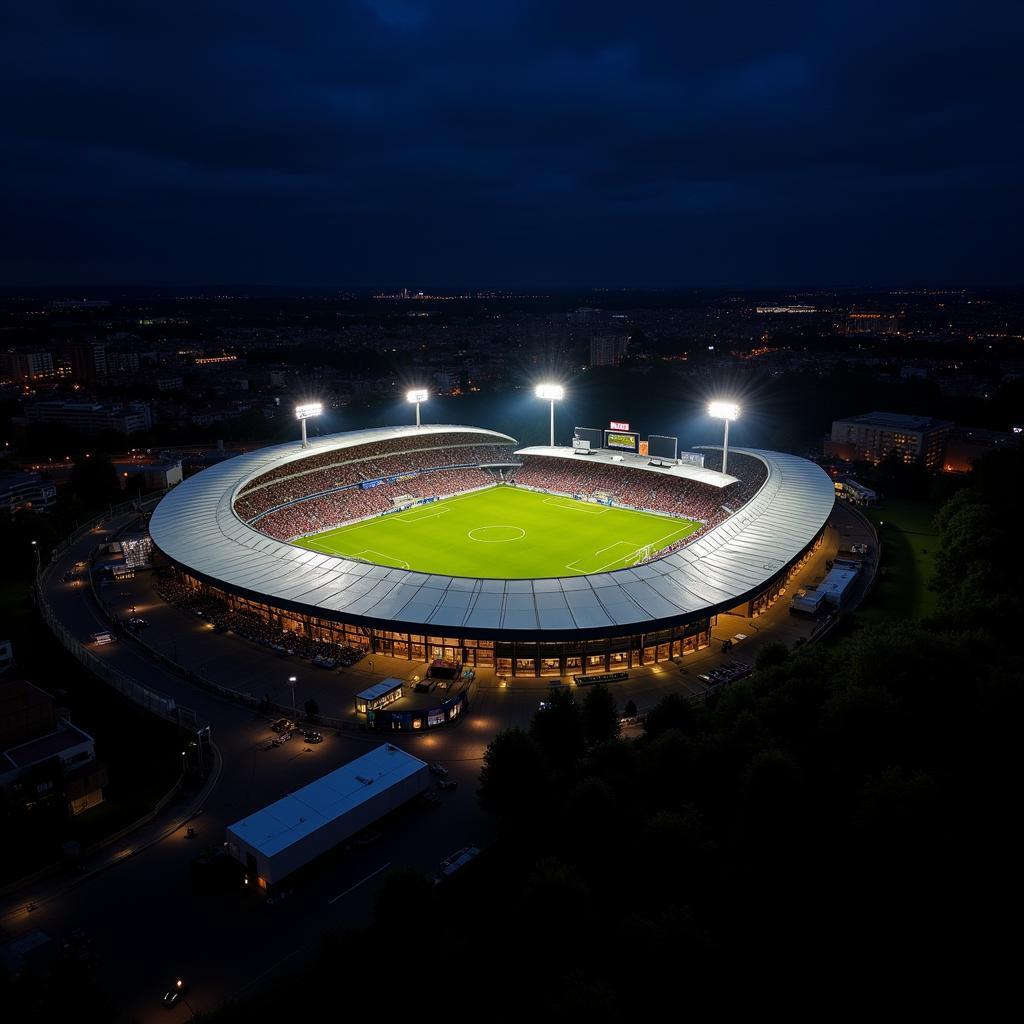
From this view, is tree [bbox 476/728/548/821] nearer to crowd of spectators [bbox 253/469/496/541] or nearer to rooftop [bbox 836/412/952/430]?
crowd of spectators [bbox 253/469/496/541]

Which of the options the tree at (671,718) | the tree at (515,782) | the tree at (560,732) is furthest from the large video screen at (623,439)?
the tree at (515,782)

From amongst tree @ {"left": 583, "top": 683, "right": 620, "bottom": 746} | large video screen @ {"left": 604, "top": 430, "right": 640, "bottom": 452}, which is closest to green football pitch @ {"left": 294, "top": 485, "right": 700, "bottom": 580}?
large video screen @ {"left": 604, "top": 430, "right": 640, "bottom": 452}

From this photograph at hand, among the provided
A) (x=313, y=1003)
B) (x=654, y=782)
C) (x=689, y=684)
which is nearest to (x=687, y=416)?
(x=689, y=684)

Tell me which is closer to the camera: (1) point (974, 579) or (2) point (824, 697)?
(2) point (824, 697)

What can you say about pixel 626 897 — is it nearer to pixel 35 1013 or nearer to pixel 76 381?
pixel 35 1013

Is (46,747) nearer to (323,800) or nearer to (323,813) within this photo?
(323,800)
